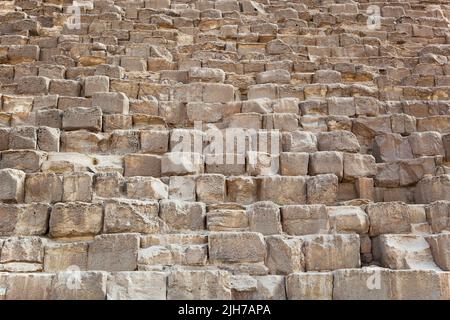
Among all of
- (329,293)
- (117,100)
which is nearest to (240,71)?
(117,100)

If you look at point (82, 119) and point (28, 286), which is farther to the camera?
point (82, 119)

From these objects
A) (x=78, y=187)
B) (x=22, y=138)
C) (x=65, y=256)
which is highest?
(x=22, y=138)

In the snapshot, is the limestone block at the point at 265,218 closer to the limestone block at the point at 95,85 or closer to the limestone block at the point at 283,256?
the limestone block at the point at 283,256

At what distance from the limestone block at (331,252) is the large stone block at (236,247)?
1.29 ft

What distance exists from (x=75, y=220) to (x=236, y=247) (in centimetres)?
142

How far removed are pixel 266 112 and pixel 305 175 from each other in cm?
118

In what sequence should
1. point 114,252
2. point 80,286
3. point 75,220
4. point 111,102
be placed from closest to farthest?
point 80,286 < point 114,252 < point 75,220 < point 111,102

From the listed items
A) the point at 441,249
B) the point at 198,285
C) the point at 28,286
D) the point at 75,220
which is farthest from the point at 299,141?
the point at 28,286

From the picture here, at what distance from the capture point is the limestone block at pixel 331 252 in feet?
15.8

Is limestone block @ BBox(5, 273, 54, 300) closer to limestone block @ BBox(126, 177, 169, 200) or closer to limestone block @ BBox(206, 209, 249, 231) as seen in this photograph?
limestone block @ BBox(126, 177, 169, 200)

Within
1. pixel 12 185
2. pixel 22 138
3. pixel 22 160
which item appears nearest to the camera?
pixel 12 185

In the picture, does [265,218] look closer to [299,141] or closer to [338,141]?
[299,141]

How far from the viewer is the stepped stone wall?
15.5 feet

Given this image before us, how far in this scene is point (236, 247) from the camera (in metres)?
4.81
